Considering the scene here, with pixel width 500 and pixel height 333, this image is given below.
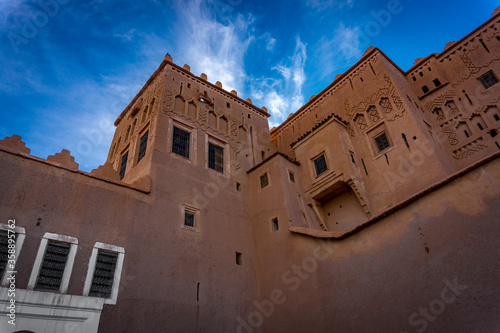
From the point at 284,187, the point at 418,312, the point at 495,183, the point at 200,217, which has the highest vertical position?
the point at 284,187

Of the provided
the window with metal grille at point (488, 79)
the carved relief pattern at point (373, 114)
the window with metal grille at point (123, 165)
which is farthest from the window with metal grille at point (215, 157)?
the window with metal grille at point (488, 79)

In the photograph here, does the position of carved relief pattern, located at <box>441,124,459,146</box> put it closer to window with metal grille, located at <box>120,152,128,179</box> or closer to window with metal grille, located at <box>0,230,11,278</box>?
window with metal grille, located at <box>120,152,128,179</box>

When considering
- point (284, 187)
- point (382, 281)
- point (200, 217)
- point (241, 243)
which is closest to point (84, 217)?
point (200, 217)

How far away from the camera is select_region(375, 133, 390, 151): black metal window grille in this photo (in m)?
13.8

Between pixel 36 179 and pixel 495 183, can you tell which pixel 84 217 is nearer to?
pixel 36 179

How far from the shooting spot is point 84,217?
30.5 ft

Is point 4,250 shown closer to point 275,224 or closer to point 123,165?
point 123,165

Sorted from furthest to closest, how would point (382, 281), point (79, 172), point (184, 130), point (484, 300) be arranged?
1. point (184, 130)
2. point (79, 172)
3. point (382, 281)
4. point (484, 300)

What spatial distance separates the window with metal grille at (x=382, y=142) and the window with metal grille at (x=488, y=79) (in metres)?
4.67

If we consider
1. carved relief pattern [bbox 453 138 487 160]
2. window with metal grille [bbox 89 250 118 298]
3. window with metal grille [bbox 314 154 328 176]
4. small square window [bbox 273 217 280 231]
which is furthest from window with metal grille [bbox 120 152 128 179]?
carved relief pattern [bbox 453 138 487 160]

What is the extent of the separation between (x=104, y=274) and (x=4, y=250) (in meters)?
2.42

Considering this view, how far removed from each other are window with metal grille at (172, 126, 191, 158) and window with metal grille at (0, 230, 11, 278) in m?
6.65

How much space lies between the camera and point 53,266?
325 inches

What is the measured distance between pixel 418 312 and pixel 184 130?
11216mm
